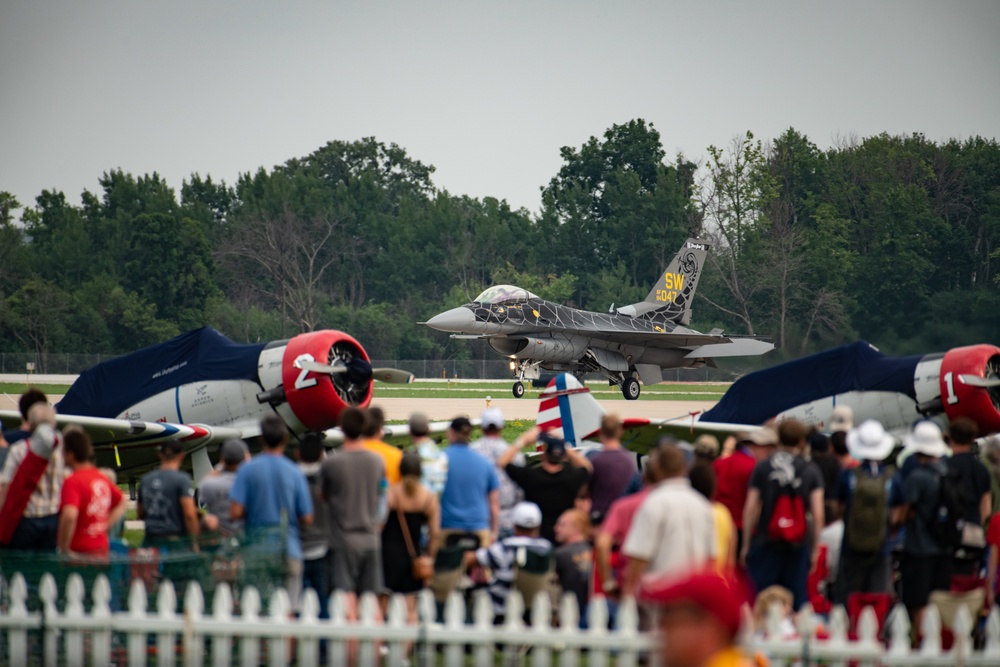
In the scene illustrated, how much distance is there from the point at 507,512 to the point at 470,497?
0.66m

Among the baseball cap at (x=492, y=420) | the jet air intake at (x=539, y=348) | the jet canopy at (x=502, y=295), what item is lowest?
the baseball cap at (x=492, y=420)

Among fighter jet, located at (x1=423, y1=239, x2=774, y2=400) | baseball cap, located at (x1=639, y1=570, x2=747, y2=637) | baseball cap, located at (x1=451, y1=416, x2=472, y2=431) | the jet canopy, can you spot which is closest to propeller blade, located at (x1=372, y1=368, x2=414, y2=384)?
baseball cap, located at (x1=451, y1=416, x2=472, y2=431)

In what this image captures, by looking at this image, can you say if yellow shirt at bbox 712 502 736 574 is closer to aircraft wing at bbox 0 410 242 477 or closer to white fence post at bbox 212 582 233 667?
white fence post at bbox 212 582 233 667

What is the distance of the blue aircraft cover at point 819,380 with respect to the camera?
52.7 ft

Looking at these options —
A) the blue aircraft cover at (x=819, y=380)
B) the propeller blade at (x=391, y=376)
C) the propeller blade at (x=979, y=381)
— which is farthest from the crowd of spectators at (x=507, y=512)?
the blue aircraft cover at (x=819, y=380)

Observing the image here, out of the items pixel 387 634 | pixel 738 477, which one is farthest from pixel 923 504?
pixel 387 634

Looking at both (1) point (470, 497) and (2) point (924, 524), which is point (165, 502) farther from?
(2) point (924, 524)

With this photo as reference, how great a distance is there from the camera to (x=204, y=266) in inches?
2982

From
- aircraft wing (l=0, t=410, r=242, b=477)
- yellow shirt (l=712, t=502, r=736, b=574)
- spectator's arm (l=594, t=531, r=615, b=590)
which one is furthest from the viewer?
aircraft wing (l=0, t=410, r=242, b=477)

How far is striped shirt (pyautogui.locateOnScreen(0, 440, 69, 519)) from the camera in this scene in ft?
26.3

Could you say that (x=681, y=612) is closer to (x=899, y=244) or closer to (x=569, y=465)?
(x=569, y=465)

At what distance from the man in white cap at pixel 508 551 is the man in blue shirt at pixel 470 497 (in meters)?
0.40

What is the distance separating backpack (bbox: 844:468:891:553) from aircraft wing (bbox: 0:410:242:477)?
929cm

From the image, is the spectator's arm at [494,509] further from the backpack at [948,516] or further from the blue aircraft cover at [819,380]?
the blue aircraft cover at [819,380]
